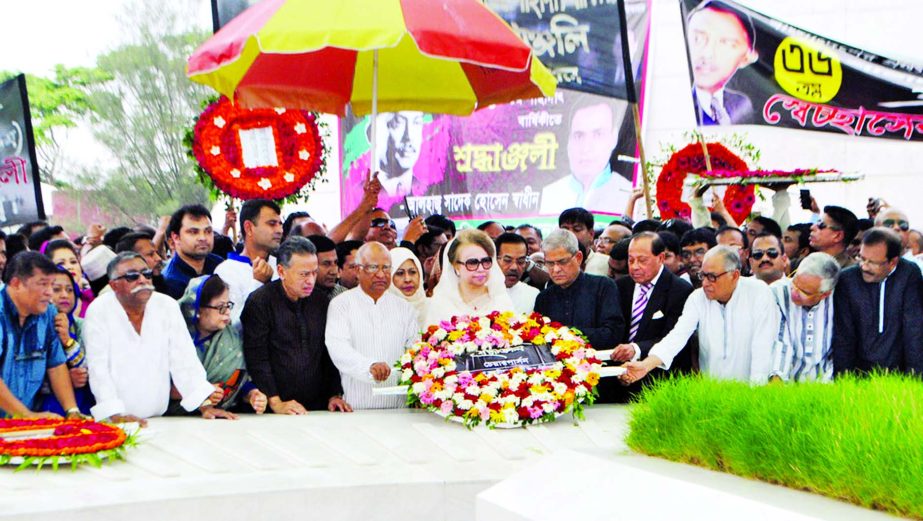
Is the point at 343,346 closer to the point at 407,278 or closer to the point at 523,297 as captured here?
the point at 407,278

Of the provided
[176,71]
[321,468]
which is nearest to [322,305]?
[321,468]

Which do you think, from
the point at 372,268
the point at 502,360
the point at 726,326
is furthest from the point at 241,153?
the point at 726,326

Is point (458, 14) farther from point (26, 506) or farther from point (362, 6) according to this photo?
point (26, 506)

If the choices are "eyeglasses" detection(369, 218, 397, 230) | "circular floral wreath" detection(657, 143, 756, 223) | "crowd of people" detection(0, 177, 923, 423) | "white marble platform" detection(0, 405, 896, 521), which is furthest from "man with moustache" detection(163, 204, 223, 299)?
"circular floral wreath" detection(657, 143, 756, 223)

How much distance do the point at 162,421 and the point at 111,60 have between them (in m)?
16.1

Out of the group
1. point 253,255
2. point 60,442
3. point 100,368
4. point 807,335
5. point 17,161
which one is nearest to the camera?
point 60,442

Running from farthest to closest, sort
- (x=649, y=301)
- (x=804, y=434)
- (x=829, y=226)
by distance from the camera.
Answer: (x=829, y=226)
(x=649, y=301)
(x=804, y=434)

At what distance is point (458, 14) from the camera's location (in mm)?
5719

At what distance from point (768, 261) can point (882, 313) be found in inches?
35.3

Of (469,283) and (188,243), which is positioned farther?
(188,243)

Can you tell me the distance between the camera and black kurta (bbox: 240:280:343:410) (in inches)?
215

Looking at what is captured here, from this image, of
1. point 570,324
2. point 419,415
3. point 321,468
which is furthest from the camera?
point 570,324

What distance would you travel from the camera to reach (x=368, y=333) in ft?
18.3

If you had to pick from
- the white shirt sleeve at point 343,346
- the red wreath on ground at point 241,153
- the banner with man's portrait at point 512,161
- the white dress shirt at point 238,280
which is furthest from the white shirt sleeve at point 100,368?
the banner with man's portrait at point 512,161
